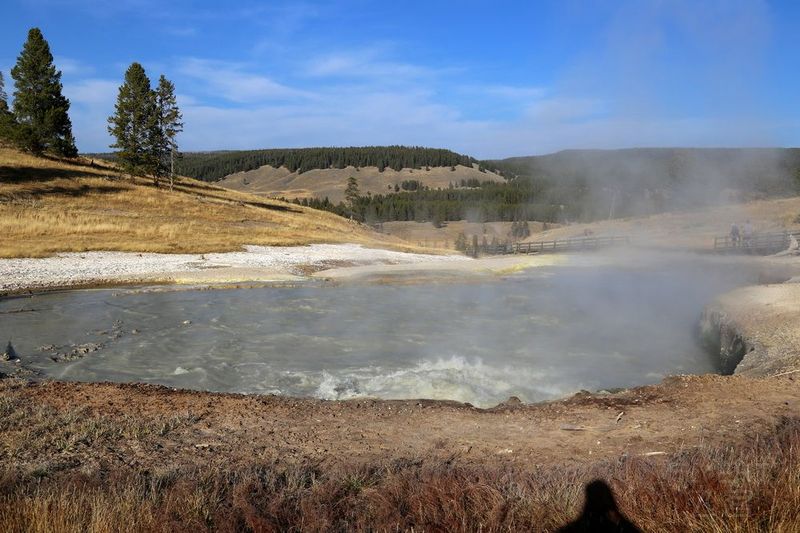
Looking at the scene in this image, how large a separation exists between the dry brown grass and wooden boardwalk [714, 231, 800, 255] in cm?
2513

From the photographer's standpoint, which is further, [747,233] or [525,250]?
[525,250]

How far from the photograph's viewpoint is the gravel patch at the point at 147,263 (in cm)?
2164

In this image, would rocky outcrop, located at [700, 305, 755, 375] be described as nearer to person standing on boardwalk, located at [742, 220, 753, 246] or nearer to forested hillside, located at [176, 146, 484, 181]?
person standing on boardwalk, located at [742, 220, 753, 246]

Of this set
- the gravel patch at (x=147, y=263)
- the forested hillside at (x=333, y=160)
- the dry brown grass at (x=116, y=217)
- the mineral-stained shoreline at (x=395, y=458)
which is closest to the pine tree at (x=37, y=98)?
the dry brown grass at (x=116, y=217)

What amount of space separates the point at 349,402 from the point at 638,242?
94.6ft

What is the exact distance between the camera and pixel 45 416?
6.78 meters

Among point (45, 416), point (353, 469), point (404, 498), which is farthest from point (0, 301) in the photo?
point (404, 498)

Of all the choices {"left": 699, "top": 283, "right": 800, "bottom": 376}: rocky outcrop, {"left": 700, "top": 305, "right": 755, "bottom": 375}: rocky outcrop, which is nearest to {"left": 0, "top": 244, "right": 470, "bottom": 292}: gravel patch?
{"left": 700, "top": 305, "right": 755, "bottom": 375}: rocky outcrop

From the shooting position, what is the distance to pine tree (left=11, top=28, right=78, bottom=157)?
147ft

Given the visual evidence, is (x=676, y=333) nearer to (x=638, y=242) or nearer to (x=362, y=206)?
(x=638, y=242)

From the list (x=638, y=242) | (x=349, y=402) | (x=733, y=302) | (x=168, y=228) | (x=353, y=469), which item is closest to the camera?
(x=353, y=469)

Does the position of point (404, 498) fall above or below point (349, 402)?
above

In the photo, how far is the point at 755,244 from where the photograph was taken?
29.1 m

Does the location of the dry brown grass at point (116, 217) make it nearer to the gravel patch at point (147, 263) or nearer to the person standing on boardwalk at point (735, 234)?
the gravel patch at point (147, 263)
